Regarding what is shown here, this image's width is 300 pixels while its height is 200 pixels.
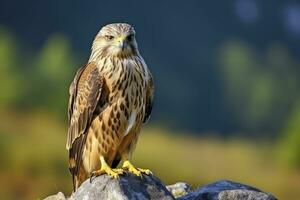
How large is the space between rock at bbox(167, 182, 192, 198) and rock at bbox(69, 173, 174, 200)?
1189 millimetres

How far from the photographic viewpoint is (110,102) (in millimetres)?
9523

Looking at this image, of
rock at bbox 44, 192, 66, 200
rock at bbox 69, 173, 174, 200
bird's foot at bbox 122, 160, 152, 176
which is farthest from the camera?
rock at bbox 44, 192, 66, 200

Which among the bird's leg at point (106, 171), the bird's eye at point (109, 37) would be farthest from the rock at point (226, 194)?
the bird's eye at point (109, 37)

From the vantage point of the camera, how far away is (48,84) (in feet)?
81.5

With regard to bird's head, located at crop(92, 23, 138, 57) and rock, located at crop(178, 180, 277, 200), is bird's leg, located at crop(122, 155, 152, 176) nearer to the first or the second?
rock, located at crop(178, 180, 277, 200)

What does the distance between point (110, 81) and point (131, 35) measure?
0.48 m

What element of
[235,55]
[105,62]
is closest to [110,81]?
[105,62]

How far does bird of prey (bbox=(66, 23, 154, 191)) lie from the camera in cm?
940

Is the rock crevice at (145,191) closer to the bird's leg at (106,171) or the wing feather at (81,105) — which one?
the bird's leg at (106,171)

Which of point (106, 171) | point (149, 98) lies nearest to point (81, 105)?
point (149, 98)

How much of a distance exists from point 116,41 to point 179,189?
Answer: 2.01 meters

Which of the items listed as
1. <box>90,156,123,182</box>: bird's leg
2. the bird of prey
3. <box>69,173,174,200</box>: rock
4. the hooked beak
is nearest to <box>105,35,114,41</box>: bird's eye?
the bird of prey

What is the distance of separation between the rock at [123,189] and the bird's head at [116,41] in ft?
3.88

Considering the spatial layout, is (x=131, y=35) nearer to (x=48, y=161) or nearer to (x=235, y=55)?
(x=48, y=161)
